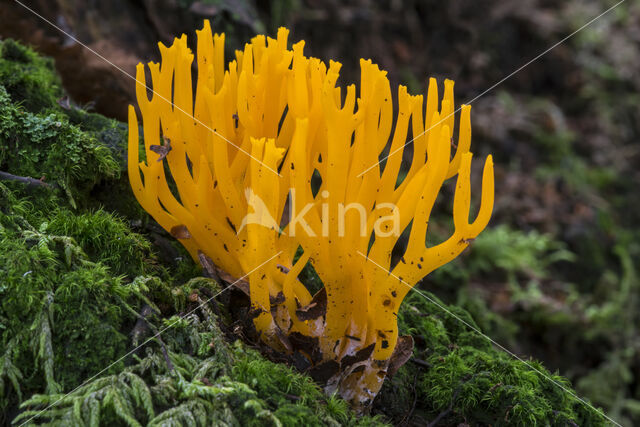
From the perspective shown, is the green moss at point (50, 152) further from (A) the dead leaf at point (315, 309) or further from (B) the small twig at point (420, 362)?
(B) the small twig at point (420, 362)

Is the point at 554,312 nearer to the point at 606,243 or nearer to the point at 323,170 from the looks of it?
the point at 606,243

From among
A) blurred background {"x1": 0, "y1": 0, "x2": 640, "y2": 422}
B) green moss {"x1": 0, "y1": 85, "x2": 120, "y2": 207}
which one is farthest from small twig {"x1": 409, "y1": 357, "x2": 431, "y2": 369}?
green moss {"x1": 0, "y1": 85, "x2": 120, "y2": 207}

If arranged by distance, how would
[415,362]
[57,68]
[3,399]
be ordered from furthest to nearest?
[57,68]
[415,362]
[3,399]

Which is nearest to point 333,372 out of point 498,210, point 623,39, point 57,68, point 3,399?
point 3,399

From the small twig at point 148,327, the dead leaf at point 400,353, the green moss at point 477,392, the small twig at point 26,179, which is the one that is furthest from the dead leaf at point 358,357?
the small twig at point 26,179

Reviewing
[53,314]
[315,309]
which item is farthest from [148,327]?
[315,309]
